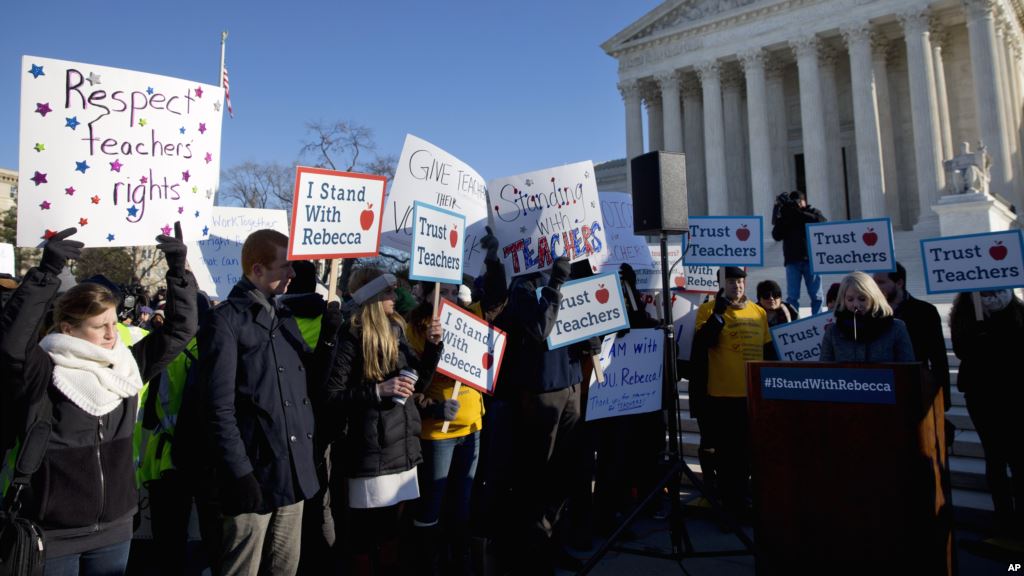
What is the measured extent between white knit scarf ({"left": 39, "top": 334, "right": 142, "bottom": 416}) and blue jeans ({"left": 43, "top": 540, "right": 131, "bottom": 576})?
58cm

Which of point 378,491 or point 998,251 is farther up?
point 998,251

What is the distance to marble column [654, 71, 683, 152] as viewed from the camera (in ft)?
108

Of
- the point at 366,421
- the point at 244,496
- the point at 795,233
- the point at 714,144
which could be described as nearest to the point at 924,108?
the point at 714,144

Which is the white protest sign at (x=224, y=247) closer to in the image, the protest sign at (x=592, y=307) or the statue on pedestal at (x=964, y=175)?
the protest sign at (x=592, y=307)

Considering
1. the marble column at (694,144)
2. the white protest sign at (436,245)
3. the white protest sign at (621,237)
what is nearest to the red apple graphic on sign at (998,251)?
the white protest sign at (621,237)

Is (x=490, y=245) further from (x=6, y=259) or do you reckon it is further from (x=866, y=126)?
(x=866, y=126)

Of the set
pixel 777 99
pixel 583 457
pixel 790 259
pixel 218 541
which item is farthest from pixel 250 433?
pixel 777 99

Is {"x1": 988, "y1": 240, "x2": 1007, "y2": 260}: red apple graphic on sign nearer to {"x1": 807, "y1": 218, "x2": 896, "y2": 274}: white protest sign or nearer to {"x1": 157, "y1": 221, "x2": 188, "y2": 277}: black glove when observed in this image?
{"x1": 807, "y1": 218, "x2": 896, "y2": 274}: white protest sign

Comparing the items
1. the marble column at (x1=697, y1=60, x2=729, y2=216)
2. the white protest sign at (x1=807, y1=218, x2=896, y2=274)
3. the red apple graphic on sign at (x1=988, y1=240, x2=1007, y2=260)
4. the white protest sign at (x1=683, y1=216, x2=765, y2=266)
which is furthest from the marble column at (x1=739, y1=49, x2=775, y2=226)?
the red apple graphic on sign at (x1=988, y1=240, x2=1007, y2=260)

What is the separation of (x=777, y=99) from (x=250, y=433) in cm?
3345

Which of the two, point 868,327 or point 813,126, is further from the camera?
point 813,126

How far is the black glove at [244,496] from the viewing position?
114 inches

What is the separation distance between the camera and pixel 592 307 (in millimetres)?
5004

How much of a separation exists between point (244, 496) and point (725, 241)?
5.36 metres
